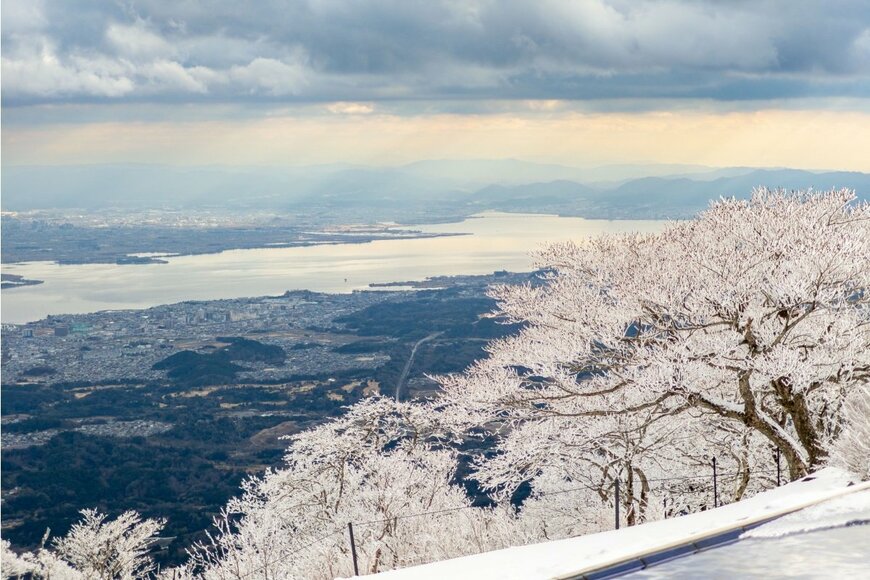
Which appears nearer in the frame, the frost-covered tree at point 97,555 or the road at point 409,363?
the frost-covered tree at point 97,555

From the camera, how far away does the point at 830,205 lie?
52.2 feet

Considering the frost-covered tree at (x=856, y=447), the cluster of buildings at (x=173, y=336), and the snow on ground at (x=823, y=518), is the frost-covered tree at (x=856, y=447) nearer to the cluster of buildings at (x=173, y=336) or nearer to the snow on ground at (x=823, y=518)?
the snow on ground at (x=823, y=518)

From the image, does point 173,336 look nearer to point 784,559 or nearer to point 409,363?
point 409,363

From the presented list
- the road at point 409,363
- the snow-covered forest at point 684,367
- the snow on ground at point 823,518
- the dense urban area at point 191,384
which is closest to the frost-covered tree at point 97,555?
the snow-covered forest at point 684,367

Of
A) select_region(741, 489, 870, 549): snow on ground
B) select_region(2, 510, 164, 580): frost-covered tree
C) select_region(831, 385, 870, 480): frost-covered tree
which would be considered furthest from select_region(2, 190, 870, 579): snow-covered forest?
select_region(2, 510, 164, 580): frost-covered tree

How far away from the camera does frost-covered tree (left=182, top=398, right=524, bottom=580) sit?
22.4 m

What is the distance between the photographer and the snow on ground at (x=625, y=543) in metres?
7.74

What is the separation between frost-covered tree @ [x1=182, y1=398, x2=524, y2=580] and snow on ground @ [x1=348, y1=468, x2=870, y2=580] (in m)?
12.0

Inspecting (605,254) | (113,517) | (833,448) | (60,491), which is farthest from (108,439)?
(833,448)

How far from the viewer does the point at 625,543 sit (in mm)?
8375

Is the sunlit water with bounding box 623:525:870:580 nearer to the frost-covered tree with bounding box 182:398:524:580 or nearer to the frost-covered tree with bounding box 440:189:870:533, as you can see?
the frost-covered tree with bounding box 440:189:870:533

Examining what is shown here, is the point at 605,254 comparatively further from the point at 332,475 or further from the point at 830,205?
the point at 332,475

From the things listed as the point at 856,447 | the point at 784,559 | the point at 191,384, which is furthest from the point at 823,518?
the point at 191,384

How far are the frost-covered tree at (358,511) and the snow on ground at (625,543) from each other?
1196 centimetres
